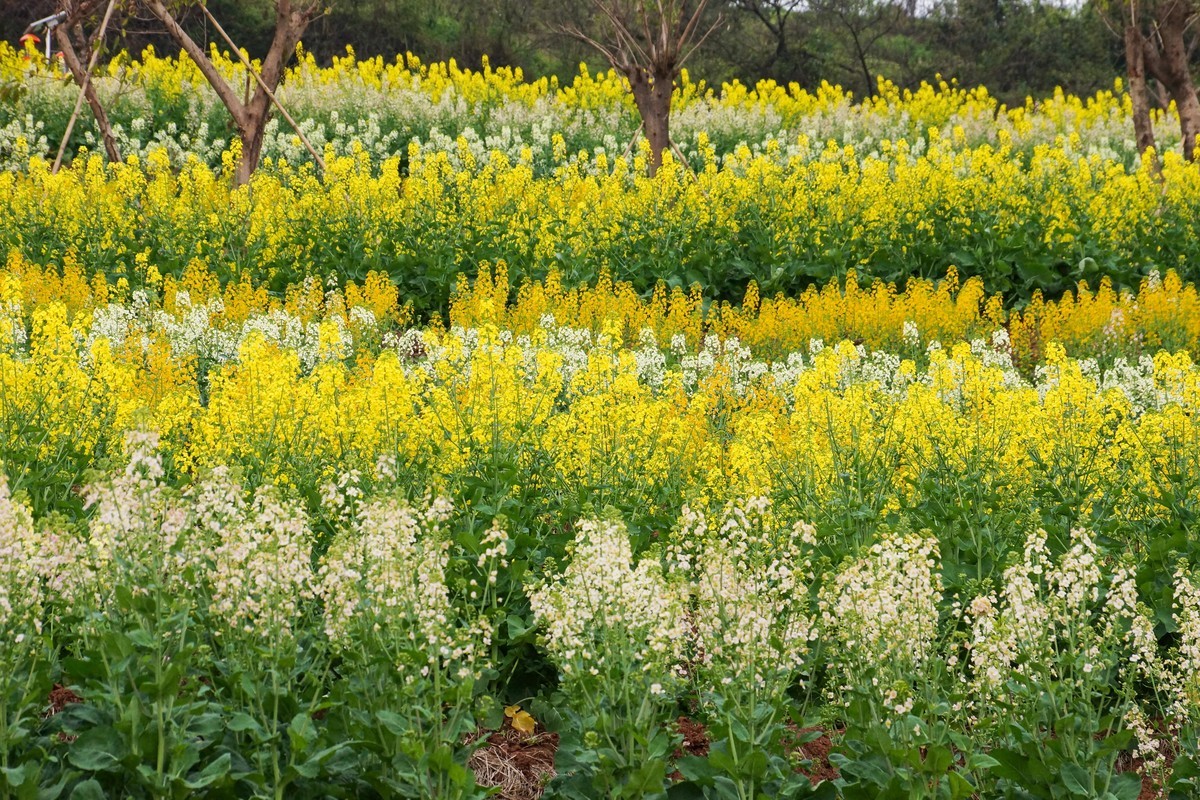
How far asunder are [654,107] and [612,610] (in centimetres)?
1147

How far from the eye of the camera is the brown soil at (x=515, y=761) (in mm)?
4359

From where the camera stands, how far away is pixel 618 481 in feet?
18.2

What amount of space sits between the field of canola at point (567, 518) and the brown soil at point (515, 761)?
0.02 meters

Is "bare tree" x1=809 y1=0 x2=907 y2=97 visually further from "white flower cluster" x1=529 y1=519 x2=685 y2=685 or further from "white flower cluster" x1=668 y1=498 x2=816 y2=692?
"white flower cluster" x1=529 y1=519 x2=685 y2=685

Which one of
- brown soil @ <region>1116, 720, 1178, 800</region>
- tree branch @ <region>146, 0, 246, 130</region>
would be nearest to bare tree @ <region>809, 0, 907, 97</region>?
tree branch @ <region>146, 0, 246, 130</region>

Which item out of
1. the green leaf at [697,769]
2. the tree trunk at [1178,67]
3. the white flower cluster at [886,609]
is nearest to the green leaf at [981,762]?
the white flower cluster at [886,609]

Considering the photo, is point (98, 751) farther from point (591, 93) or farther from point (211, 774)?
point (591, 93)

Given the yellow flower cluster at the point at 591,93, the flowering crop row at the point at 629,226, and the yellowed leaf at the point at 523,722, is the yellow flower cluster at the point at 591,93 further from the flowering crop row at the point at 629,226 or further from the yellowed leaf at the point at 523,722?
the yellowed leaf at the point at 523,722

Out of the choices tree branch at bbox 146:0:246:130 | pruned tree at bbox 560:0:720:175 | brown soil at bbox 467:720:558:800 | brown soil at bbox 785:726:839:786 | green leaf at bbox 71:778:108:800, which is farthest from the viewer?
pruned tree at bbox 560:0:720:175

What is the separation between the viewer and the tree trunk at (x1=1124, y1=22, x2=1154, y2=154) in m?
14.4

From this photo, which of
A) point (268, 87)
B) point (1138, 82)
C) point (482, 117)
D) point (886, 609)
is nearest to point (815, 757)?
point (886, 609)

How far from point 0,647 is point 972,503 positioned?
3730mm

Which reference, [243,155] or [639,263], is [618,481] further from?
[243,155]

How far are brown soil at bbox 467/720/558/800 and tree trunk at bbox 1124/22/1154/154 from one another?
40.2ft
